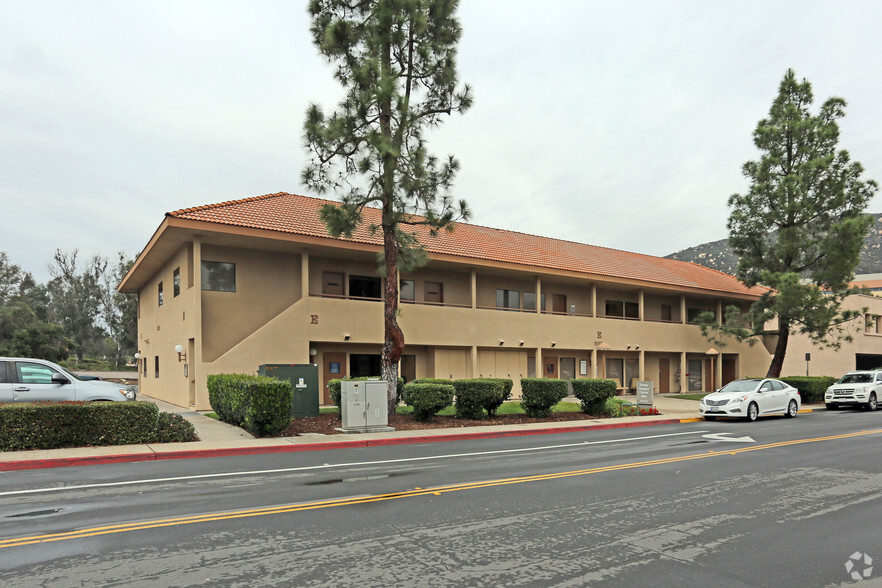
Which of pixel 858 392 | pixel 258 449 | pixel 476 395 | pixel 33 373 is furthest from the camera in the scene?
pixel 858 392

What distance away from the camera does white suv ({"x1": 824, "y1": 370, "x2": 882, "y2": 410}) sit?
2627 centimetres

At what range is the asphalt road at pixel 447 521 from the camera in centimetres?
514

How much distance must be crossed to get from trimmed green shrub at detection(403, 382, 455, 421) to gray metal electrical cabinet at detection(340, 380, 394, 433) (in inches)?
48.0

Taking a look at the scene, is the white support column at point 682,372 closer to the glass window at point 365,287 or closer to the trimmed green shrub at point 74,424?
the glass window at point 365,287

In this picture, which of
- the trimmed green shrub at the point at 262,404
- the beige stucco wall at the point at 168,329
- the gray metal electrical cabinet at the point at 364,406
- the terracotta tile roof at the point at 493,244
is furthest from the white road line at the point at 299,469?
the beige stucco wall at the point at 168,329

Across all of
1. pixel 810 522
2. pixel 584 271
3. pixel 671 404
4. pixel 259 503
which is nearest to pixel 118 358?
pixel 584 271

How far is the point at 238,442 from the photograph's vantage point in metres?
13.2

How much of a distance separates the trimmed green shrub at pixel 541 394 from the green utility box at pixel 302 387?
6908 mm

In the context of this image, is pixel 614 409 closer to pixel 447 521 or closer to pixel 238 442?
pixel 238 442

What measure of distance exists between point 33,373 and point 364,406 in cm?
768

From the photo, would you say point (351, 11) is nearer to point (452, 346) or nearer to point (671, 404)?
point (452, 346)

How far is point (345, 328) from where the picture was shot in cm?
2362

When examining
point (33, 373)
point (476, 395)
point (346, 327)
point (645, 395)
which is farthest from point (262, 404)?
point (645, 395)

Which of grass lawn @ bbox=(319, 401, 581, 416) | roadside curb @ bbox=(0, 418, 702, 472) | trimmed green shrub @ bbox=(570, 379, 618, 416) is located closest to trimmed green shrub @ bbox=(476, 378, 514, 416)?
grass lawn @ bbox=(319, 401, 581, 416)
